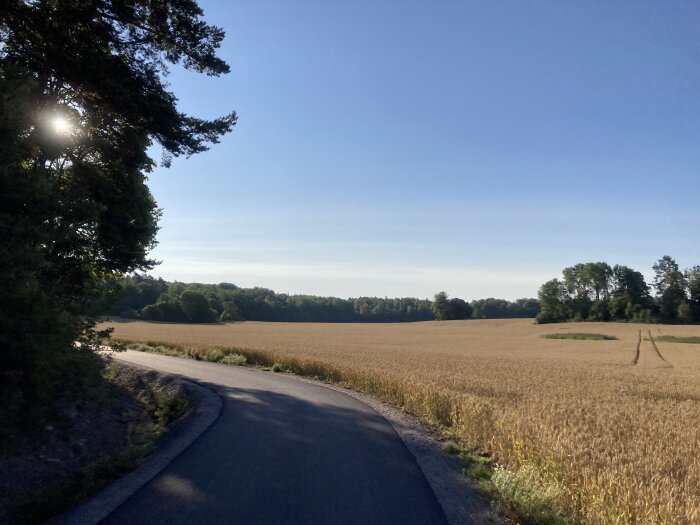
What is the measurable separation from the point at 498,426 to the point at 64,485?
25.1 ft

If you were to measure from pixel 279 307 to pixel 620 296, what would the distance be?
82.8 m

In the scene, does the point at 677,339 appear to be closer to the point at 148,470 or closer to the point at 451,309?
the point at 451,309

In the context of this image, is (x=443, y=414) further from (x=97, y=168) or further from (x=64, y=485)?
(x=97, y=168)

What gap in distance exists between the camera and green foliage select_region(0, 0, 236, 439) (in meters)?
7.54

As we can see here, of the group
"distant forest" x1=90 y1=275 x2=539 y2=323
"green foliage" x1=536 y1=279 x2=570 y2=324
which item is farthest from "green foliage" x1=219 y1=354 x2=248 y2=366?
"green foliage" x1=536 y1=279 x2=570 y2=324

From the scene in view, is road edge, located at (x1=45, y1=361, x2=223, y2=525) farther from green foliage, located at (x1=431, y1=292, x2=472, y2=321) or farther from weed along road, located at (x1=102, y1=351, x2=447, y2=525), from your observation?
green foliage, located at (x1=431, y1=292, x2=472, y2=321)

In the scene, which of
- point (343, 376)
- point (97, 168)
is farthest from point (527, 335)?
point (97, 168)

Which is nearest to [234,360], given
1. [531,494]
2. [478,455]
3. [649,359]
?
[478,455]

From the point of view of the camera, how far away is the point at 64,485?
7.75 meters

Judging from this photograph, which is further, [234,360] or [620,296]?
[620,296]

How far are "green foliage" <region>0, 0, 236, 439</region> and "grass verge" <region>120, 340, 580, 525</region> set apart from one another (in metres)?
7.05

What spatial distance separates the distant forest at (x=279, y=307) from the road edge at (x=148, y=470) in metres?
77.3

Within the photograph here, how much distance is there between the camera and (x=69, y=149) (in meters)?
11.0

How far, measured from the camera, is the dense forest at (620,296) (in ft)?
307
